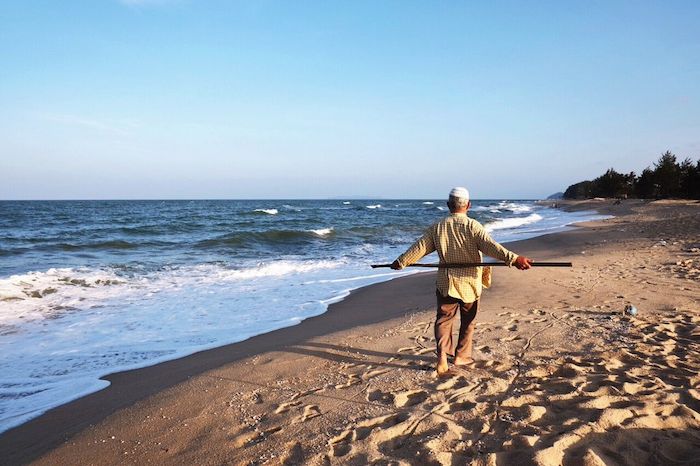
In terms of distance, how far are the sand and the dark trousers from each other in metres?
0.25

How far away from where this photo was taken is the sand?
2.96 meters

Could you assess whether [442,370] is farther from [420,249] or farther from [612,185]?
[612,185]

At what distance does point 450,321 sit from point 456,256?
67 cm

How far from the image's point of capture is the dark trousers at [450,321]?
428cm

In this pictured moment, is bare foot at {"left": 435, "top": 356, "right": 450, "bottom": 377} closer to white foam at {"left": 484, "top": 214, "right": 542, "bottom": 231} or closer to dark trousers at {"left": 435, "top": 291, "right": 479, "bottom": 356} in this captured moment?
dark trousers at {"left": 435, "top": 291, "right": 479, "bottom": 356}

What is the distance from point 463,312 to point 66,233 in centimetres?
2444

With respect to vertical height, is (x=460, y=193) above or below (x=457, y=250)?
above

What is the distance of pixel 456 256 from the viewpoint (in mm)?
4191

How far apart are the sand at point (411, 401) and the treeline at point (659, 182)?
45456 mm

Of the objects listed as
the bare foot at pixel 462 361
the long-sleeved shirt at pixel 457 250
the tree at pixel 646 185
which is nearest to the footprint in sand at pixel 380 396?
the bare foot at pixel 462 361

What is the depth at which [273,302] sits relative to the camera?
8.69m

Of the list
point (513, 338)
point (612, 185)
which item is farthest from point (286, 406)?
point (612, 185)

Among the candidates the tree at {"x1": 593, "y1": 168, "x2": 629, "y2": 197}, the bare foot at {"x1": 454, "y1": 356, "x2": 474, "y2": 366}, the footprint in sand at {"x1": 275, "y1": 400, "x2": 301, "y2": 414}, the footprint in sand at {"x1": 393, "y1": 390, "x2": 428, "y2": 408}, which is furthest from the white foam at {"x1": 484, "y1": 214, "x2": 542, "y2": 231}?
the tree at {"x1": 593, "y1": 168, "x2": 629, "y2": 197}

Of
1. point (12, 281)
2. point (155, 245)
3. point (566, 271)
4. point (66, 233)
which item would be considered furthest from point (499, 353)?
point (66, 233)
